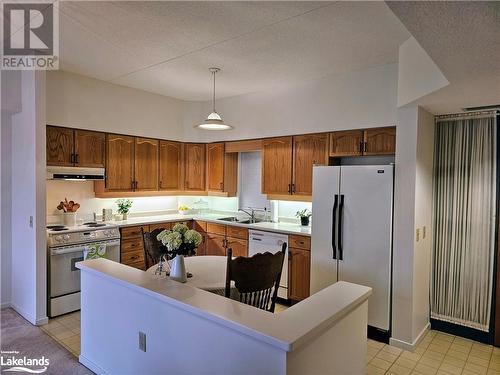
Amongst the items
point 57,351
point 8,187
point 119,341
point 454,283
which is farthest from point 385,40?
point 8,187

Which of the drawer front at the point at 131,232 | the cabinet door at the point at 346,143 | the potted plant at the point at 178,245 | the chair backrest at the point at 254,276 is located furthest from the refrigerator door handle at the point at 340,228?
the drawer front at the point at 131,232

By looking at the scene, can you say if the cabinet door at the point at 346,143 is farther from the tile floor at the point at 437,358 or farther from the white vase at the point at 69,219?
the white vase at the point at 69,219

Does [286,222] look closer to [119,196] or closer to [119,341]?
[119,196]

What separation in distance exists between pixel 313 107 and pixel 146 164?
2.52m

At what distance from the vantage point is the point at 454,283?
11.5ft

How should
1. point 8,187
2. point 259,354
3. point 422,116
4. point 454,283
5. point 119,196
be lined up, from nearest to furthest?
1. point 259,354
2. point 422,116
3. point 454,283
4. point 8,187
5. point 119,196

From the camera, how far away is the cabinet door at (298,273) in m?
3.90

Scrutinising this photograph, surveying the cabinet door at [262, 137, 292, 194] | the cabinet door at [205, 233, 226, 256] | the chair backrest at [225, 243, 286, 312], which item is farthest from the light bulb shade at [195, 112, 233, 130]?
the cabinet door at [205, 233, 226, 256]

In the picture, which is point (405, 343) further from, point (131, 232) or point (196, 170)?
point (196, 170)

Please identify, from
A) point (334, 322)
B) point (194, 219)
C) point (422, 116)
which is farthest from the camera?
point (194, 219)

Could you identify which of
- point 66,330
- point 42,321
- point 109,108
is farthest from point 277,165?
point 42,321

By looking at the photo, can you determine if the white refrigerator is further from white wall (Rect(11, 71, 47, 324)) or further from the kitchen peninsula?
white wall (Rect(11, 71, 47, 324))

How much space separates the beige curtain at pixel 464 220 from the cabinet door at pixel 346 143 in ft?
2.64

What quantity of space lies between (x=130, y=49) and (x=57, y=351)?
112 inches
